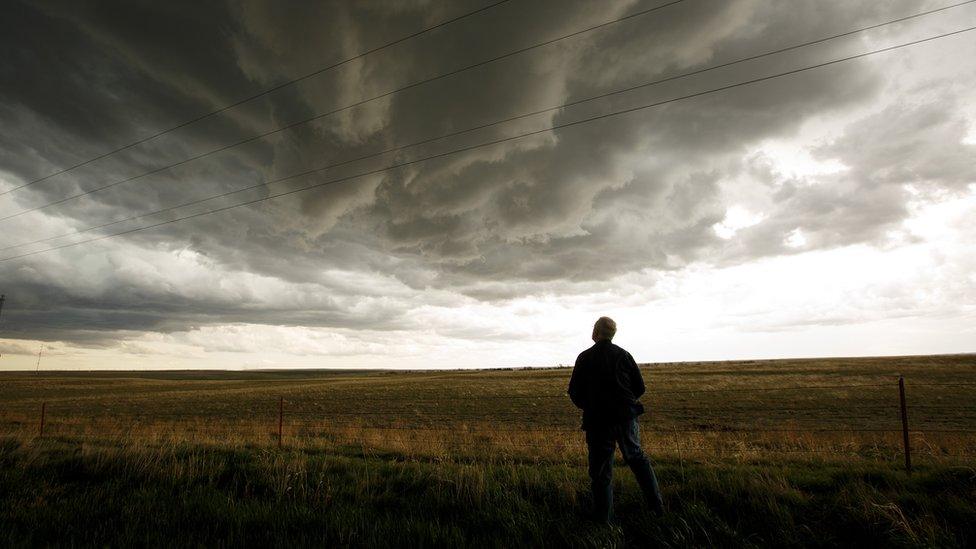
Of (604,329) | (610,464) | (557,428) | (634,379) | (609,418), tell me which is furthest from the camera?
(557,428)

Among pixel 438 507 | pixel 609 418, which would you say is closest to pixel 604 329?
pixel 609 418

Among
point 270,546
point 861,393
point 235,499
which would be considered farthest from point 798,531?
point 861,393

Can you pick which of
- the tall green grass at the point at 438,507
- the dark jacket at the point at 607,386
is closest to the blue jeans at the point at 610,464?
the dark jacket at the point at 607,386

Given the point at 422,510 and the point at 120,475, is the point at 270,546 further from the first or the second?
the point at 120,475

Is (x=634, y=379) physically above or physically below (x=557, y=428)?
above

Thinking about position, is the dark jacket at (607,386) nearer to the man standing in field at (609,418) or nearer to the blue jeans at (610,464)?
the man standing in field at (609,418)

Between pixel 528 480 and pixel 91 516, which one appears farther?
pixel 528 480

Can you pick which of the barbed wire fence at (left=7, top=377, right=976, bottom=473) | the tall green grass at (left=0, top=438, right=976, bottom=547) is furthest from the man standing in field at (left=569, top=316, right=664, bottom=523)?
the barbed wire fence at (left=7, top=377, right=976, bottom=473)

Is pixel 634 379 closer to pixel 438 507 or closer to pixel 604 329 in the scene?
pixel 604 329

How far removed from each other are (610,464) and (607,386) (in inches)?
32.2

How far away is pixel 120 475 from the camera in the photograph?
6.75 metres

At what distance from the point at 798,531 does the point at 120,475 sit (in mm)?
8882

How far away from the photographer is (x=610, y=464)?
484cm

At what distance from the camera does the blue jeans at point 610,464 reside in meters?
4.79
